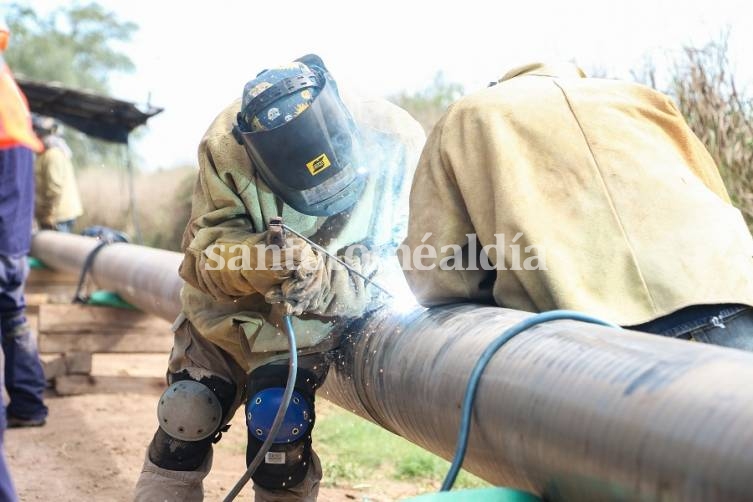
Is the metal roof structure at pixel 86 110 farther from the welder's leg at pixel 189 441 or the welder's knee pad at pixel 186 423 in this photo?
the welder's knee pad at pixel 186 423

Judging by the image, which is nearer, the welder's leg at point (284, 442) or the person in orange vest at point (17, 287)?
the welder's leg at point (284, 442)

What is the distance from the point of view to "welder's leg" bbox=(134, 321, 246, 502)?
10.3 ft

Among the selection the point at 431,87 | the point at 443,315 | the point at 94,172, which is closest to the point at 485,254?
the point at 443,315

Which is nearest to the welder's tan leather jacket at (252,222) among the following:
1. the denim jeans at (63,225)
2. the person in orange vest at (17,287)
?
the person in orange vest at (17,287)

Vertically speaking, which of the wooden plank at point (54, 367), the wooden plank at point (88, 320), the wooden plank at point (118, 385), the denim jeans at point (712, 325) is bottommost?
the wooden plank at point (118, 385)

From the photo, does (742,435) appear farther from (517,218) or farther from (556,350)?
(517,218)

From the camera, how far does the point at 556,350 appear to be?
178 centimetres

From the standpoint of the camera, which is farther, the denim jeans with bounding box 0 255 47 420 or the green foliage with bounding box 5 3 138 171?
the green foliage with bounding box 5 3 138 171

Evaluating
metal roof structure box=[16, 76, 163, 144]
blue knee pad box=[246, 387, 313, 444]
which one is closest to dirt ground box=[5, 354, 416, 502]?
blue knee pad box=[246, 387, 313, 444]

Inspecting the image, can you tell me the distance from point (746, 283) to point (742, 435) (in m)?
1.07

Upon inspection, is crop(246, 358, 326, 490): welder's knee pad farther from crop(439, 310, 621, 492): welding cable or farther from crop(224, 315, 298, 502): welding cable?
crop(439, 310, 621, 492): welding cable

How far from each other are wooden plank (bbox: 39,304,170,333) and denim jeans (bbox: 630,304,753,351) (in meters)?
5.35

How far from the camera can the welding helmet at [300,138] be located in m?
2.82

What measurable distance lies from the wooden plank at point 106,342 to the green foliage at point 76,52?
23.0 meters
